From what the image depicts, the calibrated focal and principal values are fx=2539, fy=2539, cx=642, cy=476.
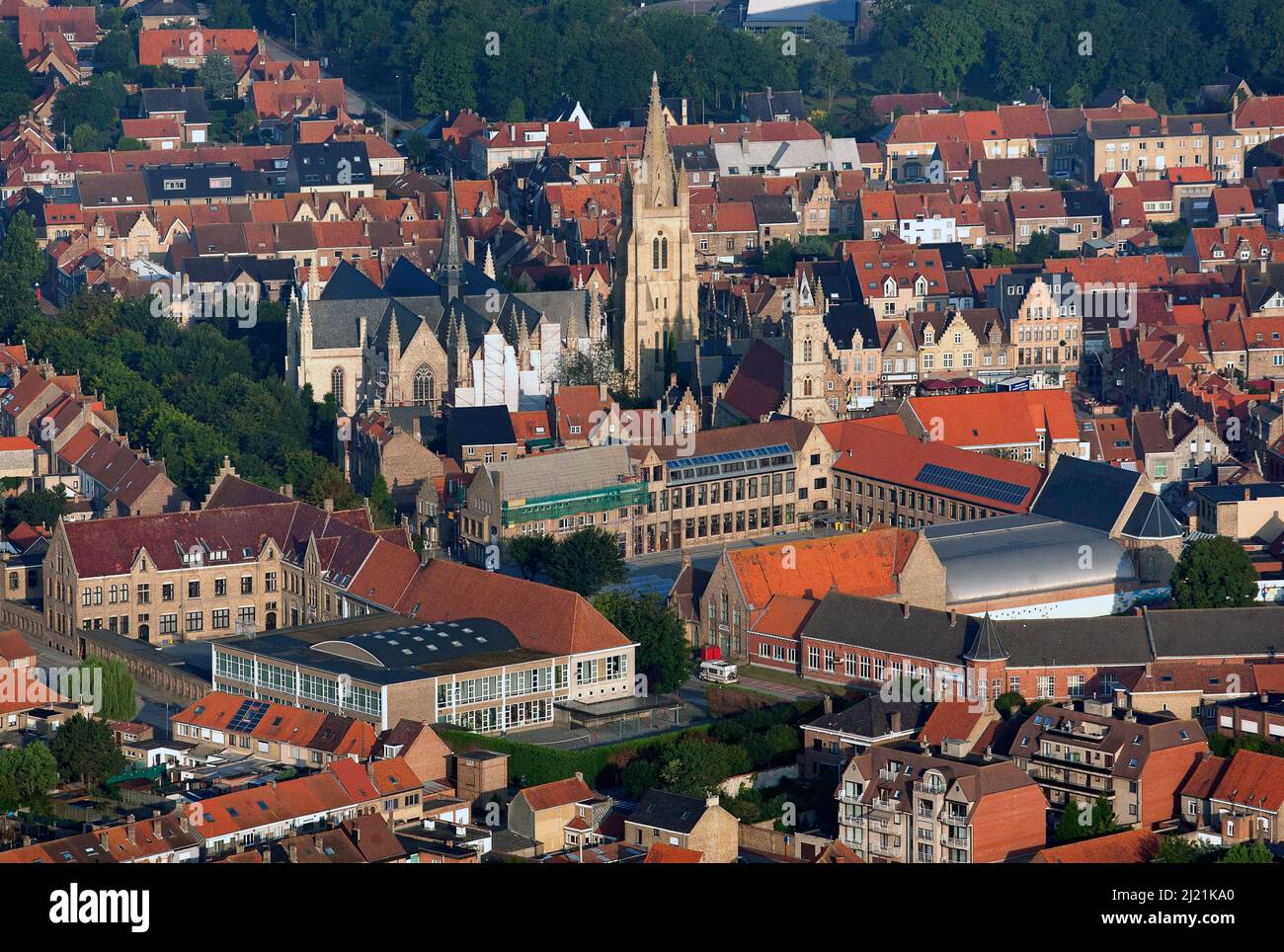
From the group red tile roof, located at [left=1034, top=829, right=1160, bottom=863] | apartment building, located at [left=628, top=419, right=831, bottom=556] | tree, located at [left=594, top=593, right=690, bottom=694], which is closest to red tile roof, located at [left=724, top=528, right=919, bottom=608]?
tree, located at [left=594, top=593, right=690, bottom=694]

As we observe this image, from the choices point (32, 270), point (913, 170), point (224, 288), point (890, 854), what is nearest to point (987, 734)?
point (890, 854)

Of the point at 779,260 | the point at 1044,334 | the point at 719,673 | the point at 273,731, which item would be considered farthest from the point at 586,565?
the point at 779,260

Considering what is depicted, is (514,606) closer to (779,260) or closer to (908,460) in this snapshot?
(908,460)

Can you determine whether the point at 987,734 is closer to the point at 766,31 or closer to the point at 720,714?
the point at 720,714

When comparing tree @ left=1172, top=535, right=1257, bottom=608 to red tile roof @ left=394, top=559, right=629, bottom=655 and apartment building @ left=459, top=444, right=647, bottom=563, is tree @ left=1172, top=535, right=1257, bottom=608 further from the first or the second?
apartment building @ left=459, top=444, right=647, bottom=563

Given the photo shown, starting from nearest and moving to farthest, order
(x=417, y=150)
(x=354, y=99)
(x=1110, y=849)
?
(x=1110, y=849)
(x=417, y=150)
(x=354, y=99)

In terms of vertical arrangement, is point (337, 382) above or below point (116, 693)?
above

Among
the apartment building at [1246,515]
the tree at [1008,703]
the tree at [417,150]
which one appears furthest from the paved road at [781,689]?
the tree at [417,150]

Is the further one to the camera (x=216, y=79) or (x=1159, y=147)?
(x=216, y=79)
